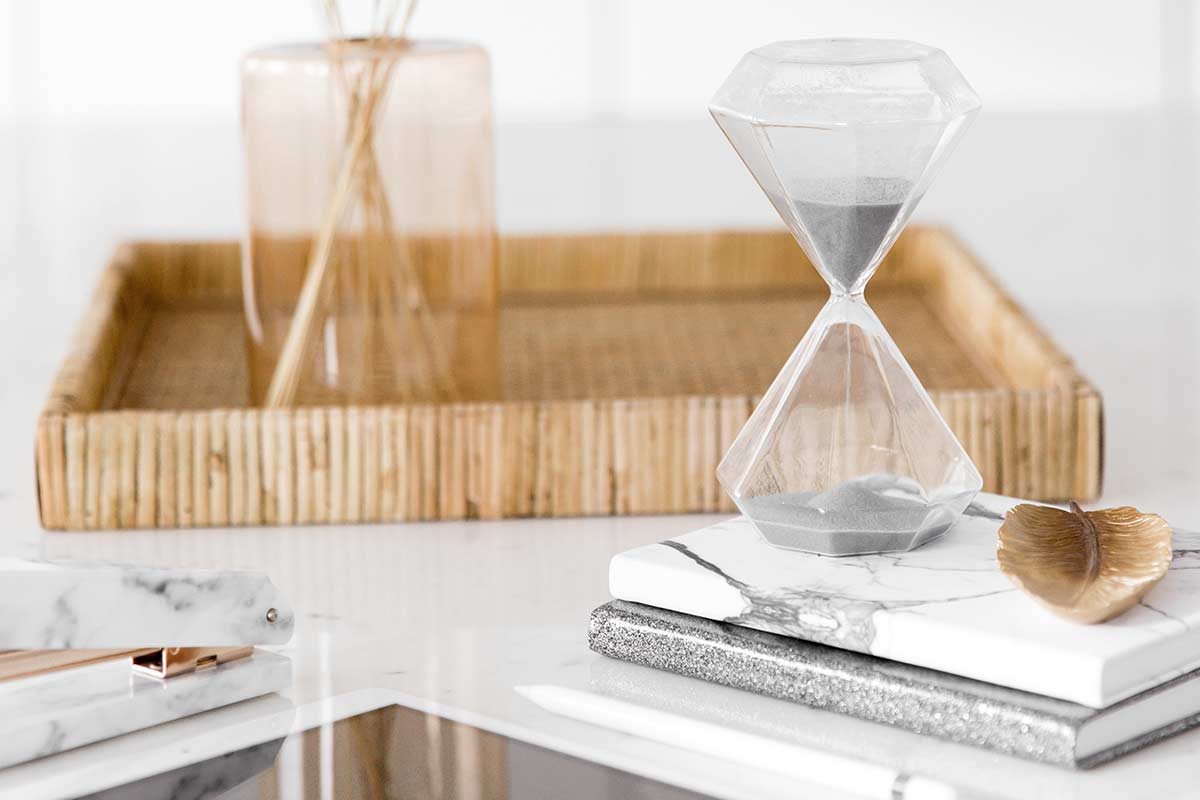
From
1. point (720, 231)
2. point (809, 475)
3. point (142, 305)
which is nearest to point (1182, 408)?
point (720, 231)

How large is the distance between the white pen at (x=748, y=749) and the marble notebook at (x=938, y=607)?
0.05m

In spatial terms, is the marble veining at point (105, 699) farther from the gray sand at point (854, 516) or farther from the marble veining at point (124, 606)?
the gray sand at point (854, 516)

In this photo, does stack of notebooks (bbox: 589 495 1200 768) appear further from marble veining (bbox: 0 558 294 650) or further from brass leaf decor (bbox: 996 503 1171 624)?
marble veining (bbox: 0 558 294 650)

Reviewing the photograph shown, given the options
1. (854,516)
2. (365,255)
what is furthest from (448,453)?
(854,516)

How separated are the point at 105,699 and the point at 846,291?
13.7 inches

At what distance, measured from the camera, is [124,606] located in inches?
26.5

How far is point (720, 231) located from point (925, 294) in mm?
188

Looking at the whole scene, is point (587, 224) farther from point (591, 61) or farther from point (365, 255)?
point (365, 255)

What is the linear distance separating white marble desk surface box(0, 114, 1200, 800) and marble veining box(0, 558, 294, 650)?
5 cm

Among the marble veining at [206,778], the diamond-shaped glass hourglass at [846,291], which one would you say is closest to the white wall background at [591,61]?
the diamond-shaped glass hourglass at [846,291]

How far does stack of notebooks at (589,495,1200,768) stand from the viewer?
64 centimetres

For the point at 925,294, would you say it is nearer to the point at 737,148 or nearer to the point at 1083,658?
the point at 737,148

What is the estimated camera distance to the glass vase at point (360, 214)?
42.4 inches

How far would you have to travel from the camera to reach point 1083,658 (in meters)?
0.62
